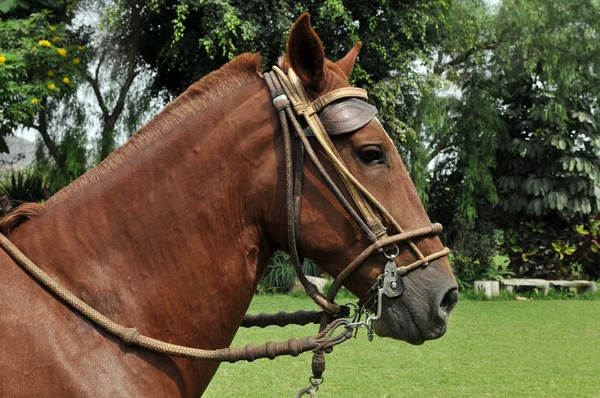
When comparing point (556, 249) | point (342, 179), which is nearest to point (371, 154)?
point (342, 179)

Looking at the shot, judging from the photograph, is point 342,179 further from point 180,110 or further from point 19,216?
point 19,216

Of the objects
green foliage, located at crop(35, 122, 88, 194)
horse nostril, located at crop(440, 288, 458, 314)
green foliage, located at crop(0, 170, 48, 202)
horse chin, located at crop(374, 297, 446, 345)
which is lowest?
horse chin, located at crop(374, 297, 446, 345)

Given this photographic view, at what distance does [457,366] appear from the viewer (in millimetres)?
6141

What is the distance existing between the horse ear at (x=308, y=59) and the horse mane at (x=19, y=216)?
2.78ft

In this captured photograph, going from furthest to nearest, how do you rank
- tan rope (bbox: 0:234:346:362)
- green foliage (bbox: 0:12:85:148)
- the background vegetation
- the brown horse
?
the background vegetation → green foliage (bbox: 0:12:85:148) → the brown horse → tan rope (bbox: 0:234:346:362)

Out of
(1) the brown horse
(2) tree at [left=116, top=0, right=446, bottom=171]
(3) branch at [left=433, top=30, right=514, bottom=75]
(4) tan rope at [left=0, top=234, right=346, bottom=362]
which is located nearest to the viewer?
(4) tan rope at [left=0, top=234, right=346, bottom=362]

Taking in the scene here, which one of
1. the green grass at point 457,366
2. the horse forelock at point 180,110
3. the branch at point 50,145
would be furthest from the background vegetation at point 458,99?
the horse forelock at point 180,110

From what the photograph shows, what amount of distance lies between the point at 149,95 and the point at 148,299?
37.2ft

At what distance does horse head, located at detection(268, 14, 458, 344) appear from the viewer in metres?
1.72

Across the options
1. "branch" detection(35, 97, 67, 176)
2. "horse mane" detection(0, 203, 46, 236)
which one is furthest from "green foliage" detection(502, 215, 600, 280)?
"horse mane" detection(0, 203, 46, 236)

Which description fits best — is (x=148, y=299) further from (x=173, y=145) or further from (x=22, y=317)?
(x=173, y=145)

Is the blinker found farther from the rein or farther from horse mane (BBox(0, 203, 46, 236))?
horse mane (BBox(0, 203, 46, 236))

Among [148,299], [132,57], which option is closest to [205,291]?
[148,299]

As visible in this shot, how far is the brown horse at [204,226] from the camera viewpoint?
1686mm
